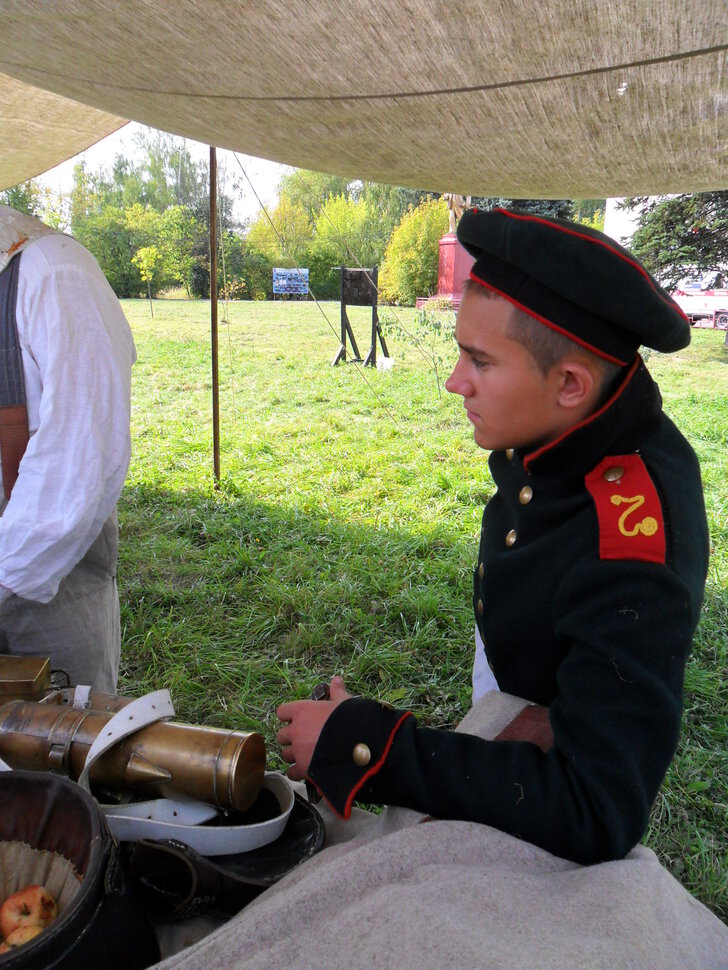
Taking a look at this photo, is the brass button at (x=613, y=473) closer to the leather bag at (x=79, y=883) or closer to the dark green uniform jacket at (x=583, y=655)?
the dark green uniform jacket at (x=583, y=655)

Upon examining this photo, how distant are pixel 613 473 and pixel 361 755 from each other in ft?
1.91

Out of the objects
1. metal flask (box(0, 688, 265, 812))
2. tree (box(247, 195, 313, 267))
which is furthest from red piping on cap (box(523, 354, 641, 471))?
tree (box(247, 195, 313, 267))

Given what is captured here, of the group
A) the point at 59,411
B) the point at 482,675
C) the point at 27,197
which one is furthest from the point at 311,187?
the point at 482,675

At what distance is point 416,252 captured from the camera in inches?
641

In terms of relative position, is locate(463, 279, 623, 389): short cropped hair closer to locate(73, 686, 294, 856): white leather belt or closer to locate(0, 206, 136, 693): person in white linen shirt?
locate(73, 686, 294, 856): white leather belt

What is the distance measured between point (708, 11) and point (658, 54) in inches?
7.5

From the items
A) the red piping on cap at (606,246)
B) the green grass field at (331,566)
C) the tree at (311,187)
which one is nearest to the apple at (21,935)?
the red piping on cap at (606,246)

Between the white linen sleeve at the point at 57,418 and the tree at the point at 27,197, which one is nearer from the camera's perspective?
the white linen sleeve at the point at 57,418

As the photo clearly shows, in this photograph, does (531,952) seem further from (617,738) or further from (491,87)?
(491,87)

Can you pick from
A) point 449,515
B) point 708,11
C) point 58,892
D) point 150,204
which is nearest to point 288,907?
point 58,892

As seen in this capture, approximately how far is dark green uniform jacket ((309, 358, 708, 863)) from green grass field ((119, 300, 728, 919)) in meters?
1.55

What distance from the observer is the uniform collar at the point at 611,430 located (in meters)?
1.13

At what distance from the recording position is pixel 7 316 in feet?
5.49

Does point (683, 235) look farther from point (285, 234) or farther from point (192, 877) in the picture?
point (192, 877)
